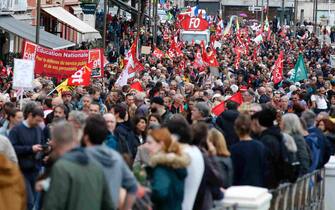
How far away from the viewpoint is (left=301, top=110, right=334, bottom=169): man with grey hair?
16.9 m

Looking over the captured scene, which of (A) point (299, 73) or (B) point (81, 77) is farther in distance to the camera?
(A) point (299, 73)

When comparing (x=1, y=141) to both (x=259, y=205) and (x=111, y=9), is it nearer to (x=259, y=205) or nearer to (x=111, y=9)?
(x=259, y=205)

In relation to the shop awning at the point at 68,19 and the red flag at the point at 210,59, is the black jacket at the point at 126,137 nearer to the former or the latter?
the red flag at the point at 210,59

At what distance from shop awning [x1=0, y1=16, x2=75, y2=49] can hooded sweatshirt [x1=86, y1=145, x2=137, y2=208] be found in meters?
32.6

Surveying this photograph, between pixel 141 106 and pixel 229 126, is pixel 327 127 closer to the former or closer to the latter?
pixel 229 126

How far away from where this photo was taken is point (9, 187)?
1110 cm

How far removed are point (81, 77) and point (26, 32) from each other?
59.7ft

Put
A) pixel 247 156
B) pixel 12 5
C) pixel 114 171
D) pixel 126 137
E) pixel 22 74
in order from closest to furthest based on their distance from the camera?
pixel 114 171
pixel 247 156
pixel 126 137
pixel 22 74
pixel 12 5

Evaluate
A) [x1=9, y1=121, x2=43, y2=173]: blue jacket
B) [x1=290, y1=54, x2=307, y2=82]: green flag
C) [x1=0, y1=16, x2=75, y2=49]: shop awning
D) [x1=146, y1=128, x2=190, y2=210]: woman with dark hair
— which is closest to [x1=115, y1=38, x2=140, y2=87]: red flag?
[x1=290, y1=54, x2=307, y2=82]: green flag

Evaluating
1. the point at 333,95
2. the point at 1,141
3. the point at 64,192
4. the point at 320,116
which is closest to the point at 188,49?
the point at 333,95

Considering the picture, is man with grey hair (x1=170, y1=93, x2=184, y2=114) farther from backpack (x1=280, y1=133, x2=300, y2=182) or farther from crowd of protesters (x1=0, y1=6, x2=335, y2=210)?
backpack (x1=280, y1=133, x2=300, y2=182)

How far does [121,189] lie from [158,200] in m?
0.68

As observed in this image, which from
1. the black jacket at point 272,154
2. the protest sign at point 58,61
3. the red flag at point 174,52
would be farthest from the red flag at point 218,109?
the red flag at point 174,52

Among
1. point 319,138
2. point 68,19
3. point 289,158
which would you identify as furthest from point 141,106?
point 68,19
